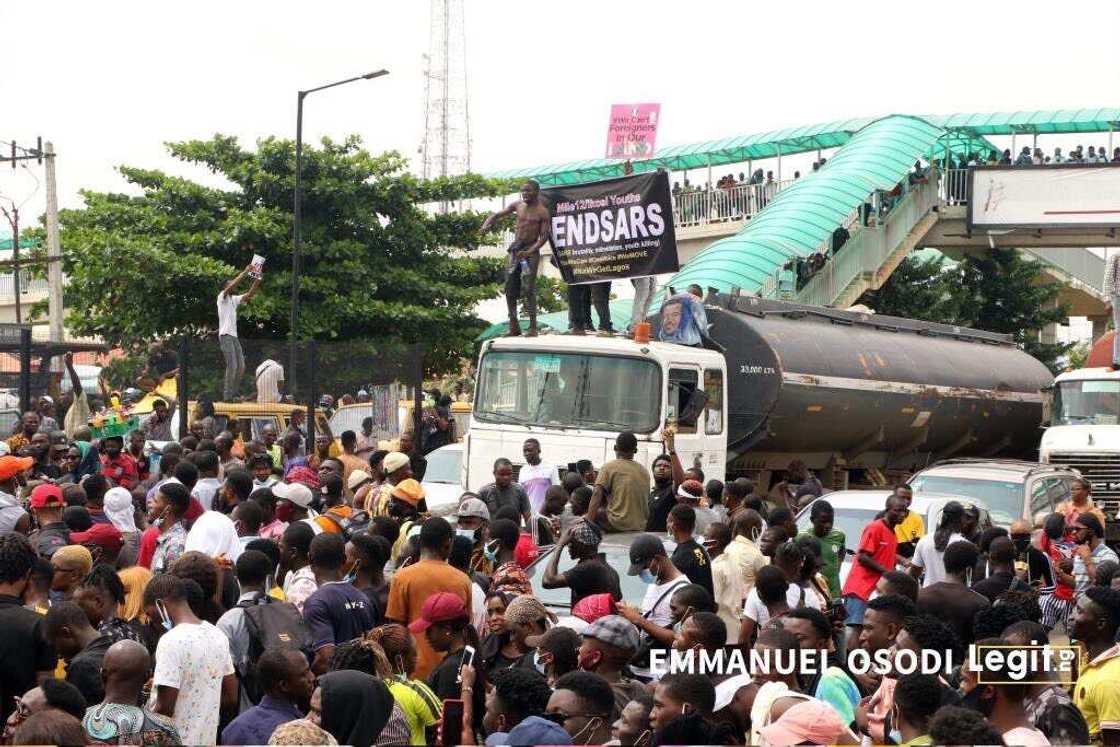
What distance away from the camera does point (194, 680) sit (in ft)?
22.2

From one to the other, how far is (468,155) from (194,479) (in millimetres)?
68277

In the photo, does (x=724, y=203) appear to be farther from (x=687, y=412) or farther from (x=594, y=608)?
(x=594, y=608)

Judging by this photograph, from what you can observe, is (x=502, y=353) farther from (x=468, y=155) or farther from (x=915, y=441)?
(x=468, y=155)

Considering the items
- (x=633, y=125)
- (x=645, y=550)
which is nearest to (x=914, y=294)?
(x=633, y=125)

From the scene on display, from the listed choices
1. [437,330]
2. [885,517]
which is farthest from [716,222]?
[885,517]

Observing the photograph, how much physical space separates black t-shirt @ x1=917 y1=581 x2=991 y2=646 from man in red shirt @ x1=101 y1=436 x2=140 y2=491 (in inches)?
322

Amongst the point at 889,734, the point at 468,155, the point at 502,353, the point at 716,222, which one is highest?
the point at 468,155

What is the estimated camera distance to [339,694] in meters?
6.02

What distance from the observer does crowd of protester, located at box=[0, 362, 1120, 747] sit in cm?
605

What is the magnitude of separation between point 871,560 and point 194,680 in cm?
607

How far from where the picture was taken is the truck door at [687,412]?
17.5 meters

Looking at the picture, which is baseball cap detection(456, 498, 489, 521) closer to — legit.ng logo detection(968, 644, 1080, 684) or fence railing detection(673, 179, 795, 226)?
legit.ng logo detection(968, 644, 1080, 684)

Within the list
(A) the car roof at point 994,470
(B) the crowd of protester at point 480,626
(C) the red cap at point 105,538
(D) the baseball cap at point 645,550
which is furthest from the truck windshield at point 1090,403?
(C) the red cap at point 105,538

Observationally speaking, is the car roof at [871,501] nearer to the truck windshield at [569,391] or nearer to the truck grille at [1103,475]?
the truck windshield at [569,391]
